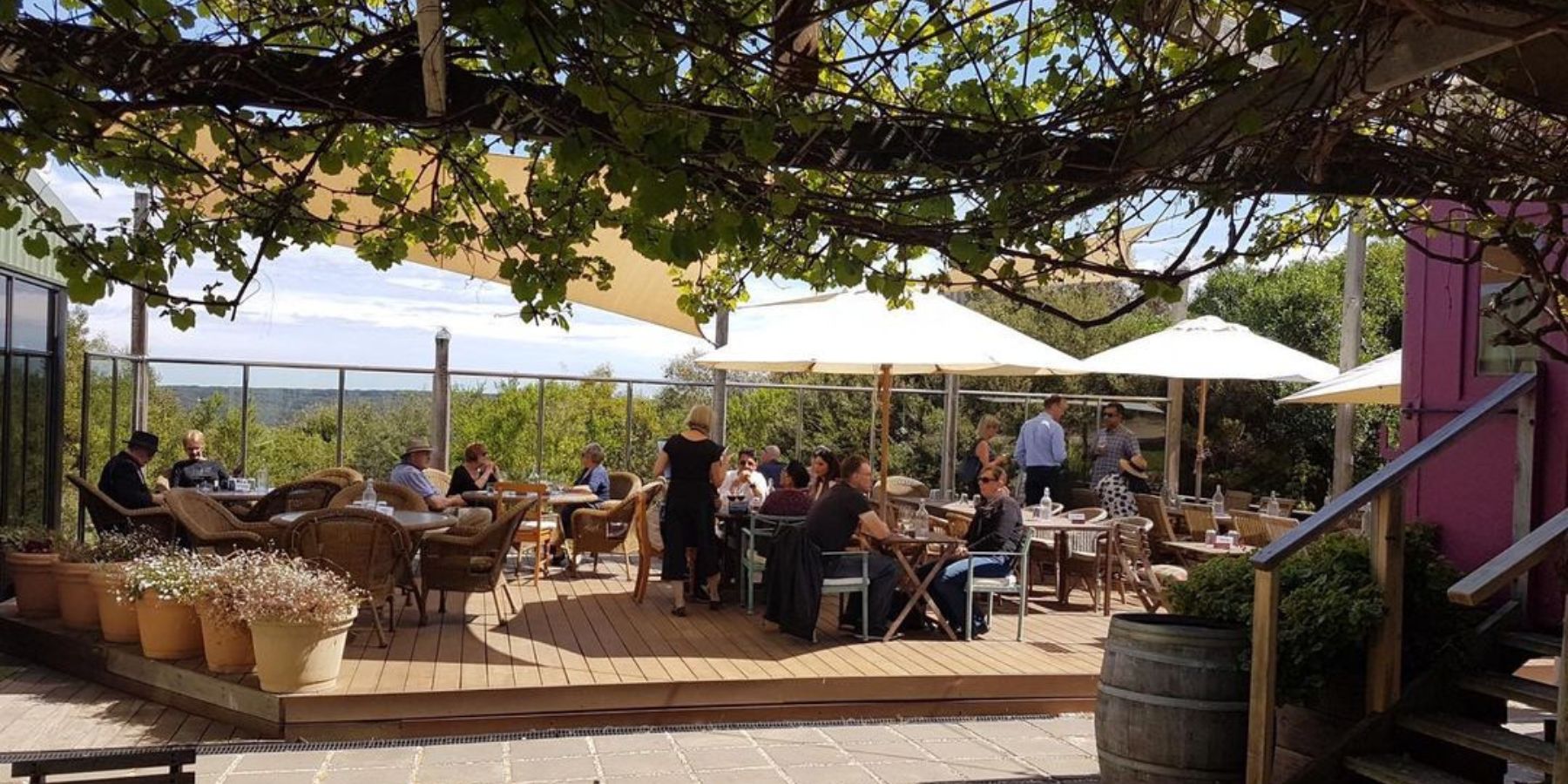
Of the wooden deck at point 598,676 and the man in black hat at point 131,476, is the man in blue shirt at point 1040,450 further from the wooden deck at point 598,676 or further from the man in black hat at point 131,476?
the man in black hat at point 131,476

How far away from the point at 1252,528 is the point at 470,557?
19.0 ft

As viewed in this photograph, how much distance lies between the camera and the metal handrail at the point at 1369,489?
4666mm

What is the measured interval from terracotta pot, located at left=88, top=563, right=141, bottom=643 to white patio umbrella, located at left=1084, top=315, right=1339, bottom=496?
758cm

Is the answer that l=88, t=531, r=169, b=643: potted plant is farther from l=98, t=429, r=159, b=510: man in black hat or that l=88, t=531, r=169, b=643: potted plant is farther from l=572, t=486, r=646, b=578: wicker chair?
l=572, t=486, r=646, b=578: wicker chair

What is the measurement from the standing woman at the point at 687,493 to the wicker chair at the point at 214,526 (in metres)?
2.38

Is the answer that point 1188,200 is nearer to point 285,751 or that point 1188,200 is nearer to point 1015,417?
point 285,751

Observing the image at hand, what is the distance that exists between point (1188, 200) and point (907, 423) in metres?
15.5

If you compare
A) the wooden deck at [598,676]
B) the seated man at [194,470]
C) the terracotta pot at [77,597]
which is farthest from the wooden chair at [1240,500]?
the terracotta pot at [77,597]

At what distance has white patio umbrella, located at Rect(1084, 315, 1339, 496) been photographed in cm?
1168

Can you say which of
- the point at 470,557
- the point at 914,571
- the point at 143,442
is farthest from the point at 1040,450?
the point at 143,442

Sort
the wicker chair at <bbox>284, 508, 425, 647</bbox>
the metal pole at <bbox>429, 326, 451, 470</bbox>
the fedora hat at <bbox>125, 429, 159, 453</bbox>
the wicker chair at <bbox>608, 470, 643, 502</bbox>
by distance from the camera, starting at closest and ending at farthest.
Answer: the wicker chair at <bbox>284, 508, 425, 647</bbox>, the fedora hat at <bbox>125, 429, 159, 453</bbox>, the metal pole at <bbox>429, 326, 451, 470</bbox>, the wicker chair at <bbox>608, 470, 643, 502</bbox>

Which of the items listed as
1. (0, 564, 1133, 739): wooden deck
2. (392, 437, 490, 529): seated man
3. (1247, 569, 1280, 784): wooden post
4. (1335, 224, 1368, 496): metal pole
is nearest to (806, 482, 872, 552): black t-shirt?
(0, 564, 1133, 739): wooden deck

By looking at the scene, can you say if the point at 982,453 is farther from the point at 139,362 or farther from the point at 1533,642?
the point at 139,362

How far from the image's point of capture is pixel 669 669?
22.1ft
